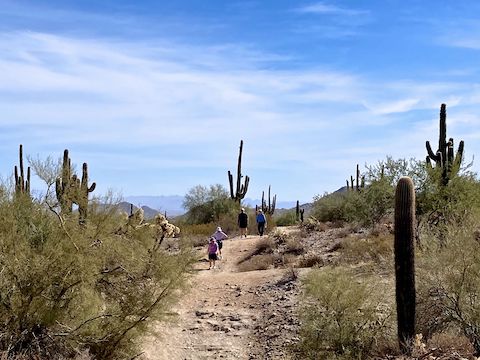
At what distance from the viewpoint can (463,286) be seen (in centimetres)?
1196

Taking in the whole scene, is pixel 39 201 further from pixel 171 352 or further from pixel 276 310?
pixel 276 310

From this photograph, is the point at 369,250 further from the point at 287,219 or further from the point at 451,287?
the point at 287,219

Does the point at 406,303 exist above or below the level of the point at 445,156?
below

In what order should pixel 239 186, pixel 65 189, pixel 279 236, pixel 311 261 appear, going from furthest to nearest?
pixel 239 186, pixel 279 236, pixel 311 261, pixel 65 189

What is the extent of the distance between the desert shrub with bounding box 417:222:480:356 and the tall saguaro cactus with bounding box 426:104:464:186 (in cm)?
923

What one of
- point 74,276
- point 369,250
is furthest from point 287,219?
point 74,276

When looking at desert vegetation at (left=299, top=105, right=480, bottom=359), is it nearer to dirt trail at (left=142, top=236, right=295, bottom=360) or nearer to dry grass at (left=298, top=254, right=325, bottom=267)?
dirt trail at (left=142, top=236, right=295, bottom=360)

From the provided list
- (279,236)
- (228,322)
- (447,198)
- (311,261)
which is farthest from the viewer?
(279,236)

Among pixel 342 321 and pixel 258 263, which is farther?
pixel 258 263

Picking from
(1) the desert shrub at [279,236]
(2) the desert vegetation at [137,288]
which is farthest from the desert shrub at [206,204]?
(2) the desert vegetation at [137,288]

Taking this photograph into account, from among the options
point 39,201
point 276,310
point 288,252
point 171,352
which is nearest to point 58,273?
point 39,201

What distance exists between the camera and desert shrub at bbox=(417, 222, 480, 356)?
38.6ft

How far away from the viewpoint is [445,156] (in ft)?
72.9

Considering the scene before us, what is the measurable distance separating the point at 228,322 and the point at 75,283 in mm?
6258
